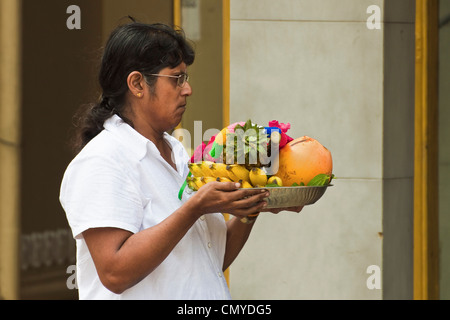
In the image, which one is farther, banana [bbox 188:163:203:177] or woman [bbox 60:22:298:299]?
banana [bbox 188:163:203:177]

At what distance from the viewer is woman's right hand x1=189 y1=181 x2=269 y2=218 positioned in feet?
7.65

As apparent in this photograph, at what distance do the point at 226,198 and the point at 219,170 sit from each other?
0.17m

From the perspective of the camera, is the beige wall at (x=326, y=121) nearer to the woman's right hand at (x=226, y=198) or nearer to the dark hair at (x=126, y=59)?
the dark hair at (x=126, y=59)

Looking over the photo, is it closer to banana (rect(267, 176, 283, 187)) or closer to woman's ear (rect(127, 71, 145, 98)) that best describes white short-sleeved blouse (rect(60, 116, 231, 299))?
woman's ear (rect(127, 71, 145, 98))

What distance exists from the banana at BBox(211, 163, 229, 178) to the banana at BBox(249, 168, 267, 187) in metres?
Answer: 0.10

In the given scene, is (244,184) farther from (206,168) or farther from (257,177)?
(206,168)

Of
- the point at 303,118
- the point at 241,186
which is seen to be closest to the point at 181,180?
the point at 241,186

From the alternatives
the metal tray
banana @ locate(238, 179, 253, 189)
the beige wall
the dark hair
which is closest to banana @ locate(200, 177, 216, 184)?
banana @ locate(238, 179, 253, 189)

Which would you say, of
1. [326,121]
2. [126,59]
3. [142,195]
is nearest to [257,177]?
[142,195]

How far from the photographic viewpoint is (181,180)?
8.73 feet

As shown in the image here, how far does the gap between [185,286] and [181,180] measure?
43 centimetres

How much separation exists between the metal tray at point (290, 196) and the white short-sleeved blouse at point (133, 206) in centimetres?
32

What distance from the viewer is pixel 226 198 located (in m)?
2.35
